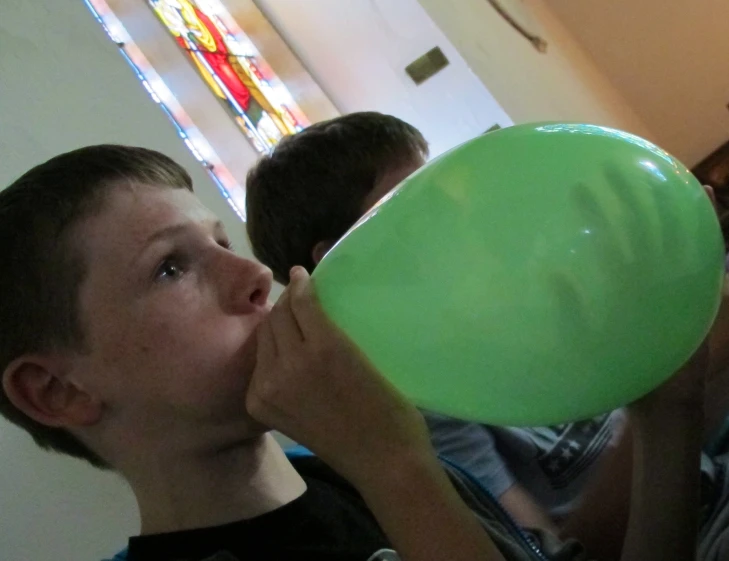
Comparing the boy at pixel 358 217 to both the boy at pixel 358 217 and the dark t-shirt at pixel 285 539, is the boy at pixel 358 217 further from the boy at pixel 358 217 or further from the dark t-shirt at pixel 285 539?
the dark t-shirt at pixel 285 539

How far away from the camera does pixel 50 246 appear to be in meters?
A: 0.60

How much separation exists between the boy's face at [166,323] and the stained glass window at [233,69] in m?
0.96

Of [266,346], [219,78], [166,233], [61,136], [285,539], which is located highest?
[219,78]

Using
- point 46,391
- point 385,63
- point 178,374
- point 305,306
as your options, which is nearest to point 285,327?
point 305,306

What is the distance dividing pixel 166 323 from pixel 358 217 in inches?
18.2

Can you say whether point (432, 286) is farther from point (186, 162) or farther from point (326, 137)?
point (186, 162)

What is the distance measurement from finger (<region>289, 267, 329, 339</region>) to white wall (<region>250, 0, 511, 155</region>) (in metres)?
1.53

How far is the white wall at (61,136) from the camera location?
792 millimetres

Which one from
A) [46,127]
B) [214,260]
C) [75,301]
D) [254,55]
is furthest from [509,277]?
[254,55]

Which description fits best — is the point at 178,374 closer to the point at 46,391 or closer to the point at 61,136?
the point at 46,391

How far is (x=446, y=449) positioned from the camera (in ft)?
2.84

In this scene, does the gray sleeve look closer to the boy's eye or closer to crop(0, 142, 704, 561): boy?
crop(0, 142, 704, 561): boy

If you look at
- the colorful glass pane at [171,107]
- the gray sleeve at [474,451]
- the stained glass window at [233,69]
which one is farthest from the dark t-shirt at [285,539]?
the stained glass window at [233,69]

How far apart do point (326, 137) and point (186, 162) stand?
280 millimetres
